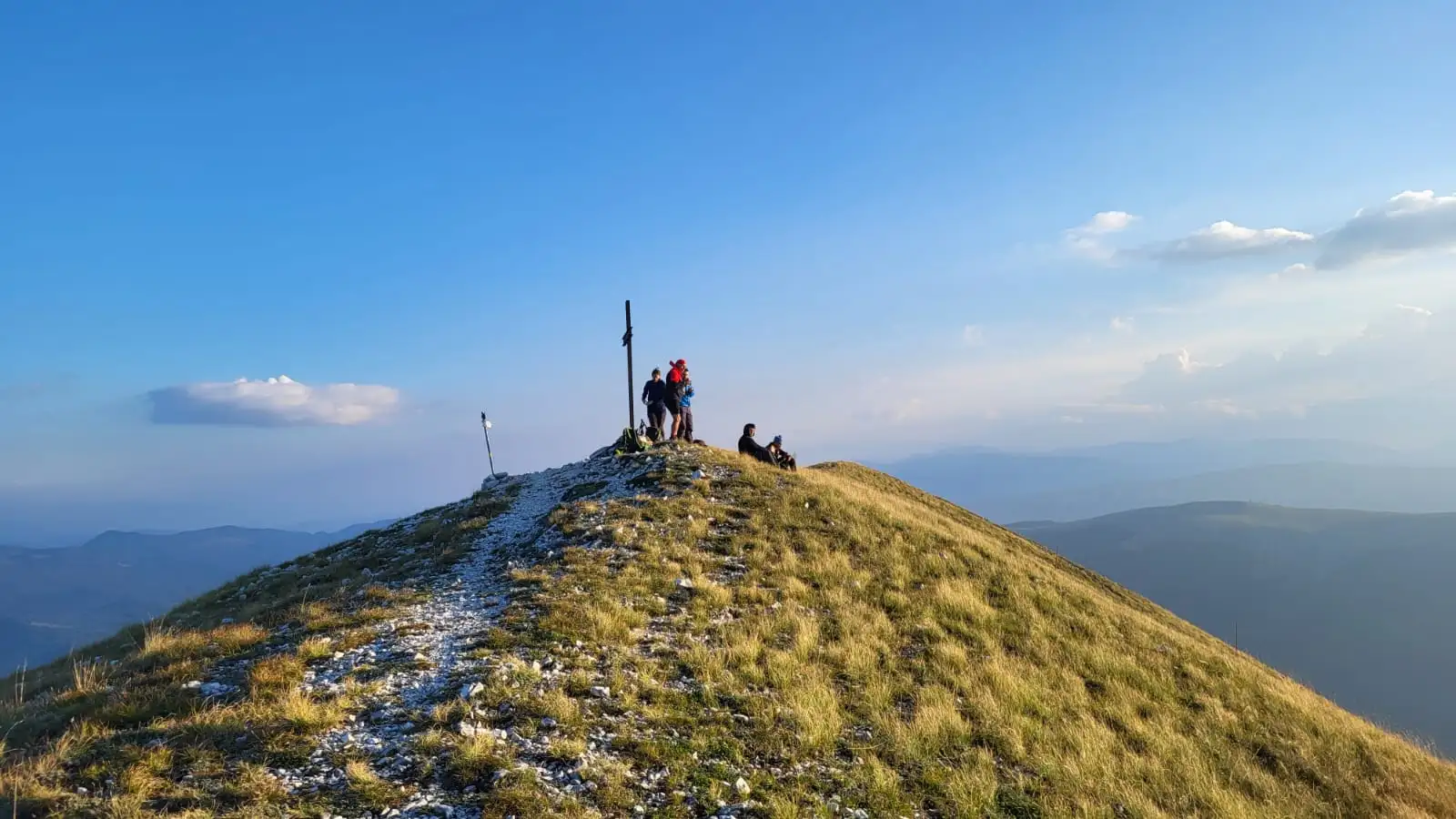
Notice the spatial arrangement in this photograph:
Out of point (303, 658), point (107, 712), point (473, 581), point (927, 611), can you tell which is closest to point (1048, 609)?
point (927, 611)

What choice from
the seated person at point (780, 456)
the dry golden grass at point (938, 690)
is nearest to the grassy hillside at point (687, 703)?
the dry golden grass at point (938, 690)

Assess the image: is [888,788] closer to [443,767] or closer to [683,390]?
[443,767]

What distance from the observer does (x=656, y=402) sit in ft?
102

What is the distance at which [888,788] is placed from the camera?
29.2 feet

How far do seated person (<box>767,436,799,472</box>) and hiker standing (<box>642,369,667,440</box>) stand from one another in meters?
5.28

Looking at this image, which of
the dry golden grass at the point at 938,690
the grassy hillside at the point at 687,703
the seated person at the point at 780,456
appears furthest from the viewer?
the seated person at the point at 780,456

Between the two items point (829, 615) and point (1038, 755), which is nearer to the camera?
point (1038, 755)

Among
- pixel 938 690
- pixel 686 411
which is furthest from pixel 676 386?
pixel 938 690

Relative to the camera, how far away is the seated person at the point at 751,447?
29.6m

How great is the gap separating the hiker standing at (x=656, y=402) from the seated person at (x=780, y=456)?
528 cm

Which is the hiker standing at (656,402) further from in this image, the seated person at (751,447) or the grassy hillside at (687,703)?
the grassy hillside at (687,703)

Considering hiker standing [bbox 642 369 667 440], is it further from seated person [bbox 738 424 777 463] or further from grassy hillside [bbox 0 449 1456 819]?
grassy hillside [bbox 0 449 1456 819]

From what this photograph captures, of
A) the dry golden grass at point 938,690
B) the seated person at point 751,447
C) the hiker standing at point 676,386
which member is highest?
the hiker standing at point 676,386

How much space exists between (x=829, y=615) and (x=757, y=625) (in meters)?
2.15
